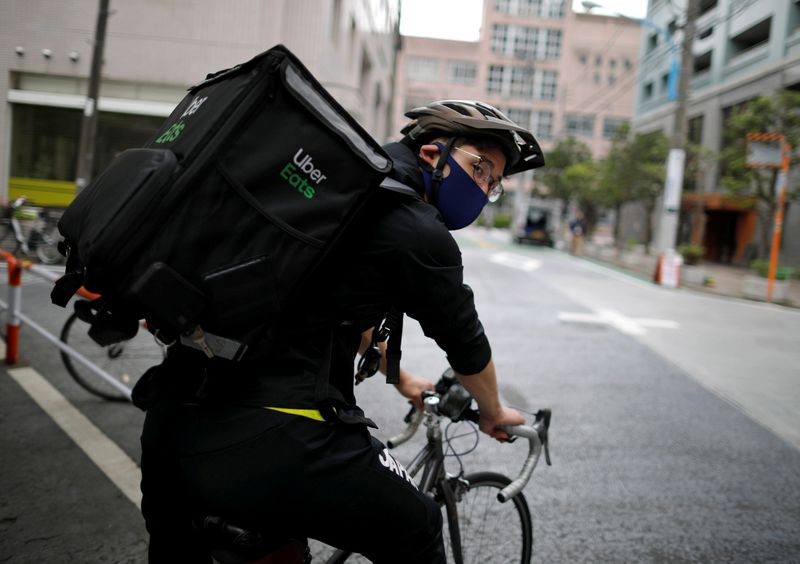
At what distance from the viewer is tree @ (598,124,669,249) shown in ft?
86.5

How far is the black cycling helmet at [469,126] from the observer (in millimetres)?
1663

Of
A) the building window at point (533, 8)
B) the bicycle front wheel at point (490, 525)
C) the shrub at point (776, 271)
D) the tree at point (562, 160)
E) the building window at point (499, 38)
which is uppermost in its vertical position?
A: the building window at point (533, 8)

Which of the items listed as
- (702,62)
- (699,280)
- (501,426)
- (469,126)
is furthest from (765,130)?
(469,126)

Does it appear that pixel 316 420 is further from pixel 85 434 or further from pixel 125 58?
pixel 125 58

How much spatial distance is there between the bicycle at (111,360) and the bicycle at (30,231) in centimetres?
249

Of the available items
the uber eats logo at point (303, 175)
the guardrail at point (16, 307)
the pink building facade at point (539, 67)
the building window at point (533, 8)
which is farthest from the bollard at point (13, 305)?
the building window at point (533, 8)

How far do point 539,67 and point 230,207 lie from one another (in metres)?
76.3

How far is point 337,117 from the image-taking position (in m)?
1.35

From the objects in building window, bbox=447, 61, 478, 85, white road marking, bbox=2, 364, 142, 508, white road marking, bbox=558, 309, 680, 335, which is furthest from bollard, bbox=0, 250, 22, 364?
building window, bbox=447, 61, 478, 85

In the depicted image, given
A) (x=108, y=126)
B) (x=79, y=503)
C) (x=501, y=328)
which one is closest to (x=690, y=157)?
(x=501, y=328)

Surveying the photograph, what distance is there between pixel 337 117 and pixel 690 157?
28.0 meters

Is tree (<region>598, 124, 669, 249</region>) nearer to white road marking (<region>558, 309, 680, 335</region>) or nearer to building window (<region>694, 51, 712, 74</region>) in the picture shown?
building window (<region>694, 51, 712, 74</region>)

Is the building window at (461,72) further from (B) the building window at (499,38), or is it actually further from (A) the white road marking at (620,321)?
(A) the white road marking at (620,321)

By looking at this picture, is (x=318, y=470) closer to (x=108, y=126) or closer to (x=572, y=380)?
(x=572, y=380)
